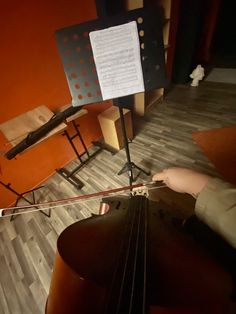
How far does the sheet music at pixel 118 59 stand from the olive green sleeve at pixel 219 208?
2.44ft

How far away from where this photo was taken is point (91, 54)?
102 centimetres

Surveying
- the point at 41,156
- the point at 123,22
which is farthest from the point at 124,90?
the point at 41,156

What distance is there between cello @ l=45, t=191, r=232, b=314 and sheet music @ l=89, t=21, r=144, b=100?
0.80 m

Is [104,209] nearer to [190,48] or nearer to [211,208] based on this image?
[211,208]

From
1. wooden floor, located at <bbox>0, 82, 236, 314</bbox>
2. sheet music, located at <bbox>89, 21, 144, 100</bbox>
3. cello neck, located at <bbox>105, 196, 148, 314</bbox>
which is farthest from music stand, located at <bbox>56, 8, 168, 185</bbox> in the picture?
wooden floor, located at <bbox>0, 82, 236, 314</bbox>

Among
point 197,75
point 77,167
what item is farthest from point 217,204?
point 197,75

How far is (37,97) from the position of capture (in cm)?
169

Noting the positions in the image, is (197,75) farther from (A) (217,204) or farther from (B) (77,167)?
(A) (217,204)

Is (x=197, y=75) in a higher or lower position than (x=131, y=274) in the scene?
lower

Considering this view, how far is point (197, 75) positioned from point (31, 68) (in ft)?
8.70

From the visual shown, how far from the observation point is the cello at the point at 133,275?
0.44 meters

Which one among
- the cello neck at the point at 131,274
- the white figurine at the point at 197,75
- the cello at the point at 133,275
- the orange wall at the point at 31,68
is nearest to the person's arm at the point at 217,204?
the cello at the point at 133,275

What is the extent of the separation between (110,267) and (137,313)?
0.17 m

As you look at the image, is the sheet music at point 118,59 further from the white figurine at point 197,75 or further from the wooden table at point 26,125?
the white figurine at point 197,75
